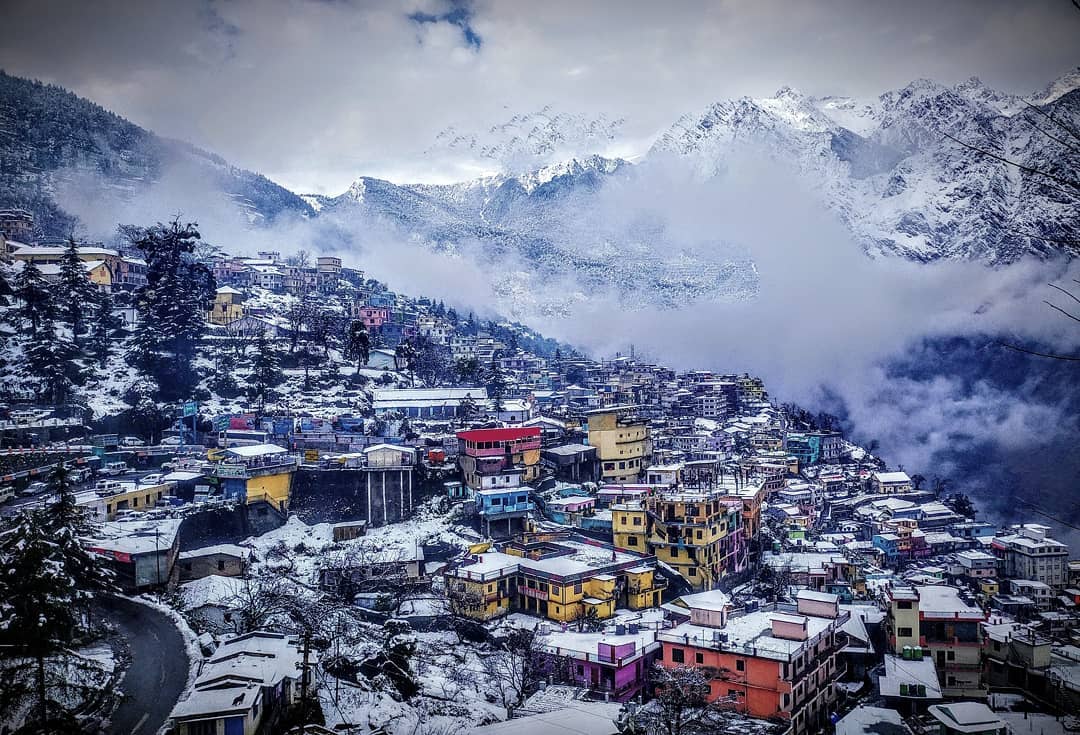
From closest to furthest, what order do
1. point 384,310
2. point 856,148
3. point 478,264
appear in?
point 384,310 < point 478,264 < point 856,148

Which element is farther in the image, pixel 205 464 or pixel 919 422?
pixel 919 422

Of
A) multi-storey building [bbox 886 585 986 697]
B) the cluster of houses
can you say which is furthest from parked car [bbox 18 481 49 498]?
multi-storey building [bbox 886 585 986 697]

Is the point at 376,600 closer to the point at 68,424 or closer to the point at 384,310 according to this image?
the point at 68,424

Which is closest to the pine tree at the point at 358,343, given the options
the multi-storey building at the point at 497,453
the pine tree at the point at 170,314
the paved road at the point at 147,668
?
the pine tree at the point at 170,314

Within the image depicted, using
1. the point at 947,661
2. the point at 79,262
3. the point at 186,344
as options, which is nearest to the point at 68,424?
the point at 186,344

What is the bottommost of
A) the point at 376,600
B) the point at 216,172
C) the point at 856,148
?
the point at 376,600

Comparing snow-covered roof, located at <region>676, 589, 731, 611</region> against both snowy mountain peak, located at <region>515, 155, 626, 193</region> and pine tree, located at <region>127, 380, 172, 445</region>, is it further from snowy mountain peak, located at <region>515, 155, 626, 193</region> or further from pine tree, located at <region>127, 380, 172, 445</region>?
snowy mountain peak, located at <region>515, 155, 626, 193</region>

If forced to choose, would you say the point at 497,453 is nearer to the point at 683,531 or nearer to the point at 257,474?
the point at 683,531
